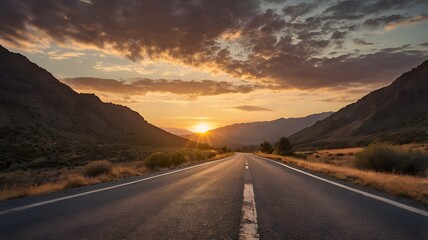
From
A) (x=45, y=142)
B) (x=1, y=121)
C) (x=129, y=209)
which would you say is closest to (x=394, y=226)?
(x=129, y=209)

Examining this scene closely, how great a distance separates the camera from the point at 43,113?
92500 millimetres

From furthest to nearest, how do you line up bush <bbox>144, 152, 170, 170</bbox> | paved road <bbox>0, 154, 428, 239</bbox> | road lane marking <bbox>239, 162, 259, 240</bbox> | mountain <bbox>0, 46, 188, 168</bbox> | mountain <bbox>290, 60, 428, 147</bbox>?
mountain <bbox>290, 60, 428, 147</bbox>
mountain <bbox>0, 46, 188, 168</bbox>
bush <bbox>144, 152, 170, 170</bbox>
paved road <bbox>0, 154, 428, 239</bbox>
road lane marking <bbox>239, 162, 259, 240</bbox>

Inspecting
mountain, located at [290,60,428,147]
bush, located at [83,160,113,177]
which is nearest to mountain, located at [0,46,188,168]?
bush, located at [83,160,113,177]

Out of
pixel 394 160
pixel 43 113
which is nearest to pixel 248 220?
pixel 394 160

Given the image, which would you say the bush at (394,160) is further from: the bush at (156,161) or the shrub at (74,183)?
the bush at (156,161)

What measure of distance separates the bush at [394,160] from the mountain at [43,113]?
5029 centimetres

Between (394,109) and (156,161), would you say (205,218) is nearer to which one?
(156,161)

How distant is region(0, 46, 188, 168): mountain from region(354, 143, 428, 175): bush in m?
50.3

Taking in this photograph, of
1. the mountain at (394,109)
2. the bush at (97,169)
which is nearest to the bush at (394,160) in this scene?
the bush at (97,169)

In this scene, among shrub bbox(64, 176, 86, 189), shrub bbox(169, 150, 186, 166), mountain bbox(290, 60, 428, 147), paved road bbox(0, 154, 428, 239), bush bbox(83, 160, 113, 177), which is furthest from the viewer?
mountain bbox(290, 60, 428, 147)

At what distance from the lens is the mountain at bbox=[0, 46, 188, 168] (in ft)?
234

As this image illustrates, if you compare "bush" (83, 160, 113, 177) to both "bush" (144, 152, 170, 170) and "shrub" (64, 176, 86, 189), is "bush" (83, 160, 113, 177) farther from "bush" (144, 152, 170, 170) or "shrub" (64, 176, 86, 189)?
"bush" (144, 152, 170, 170)

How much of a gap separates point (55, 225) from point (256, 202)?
14.1 ft

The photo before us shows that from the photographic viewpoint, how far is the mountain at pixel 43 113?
234 feet
